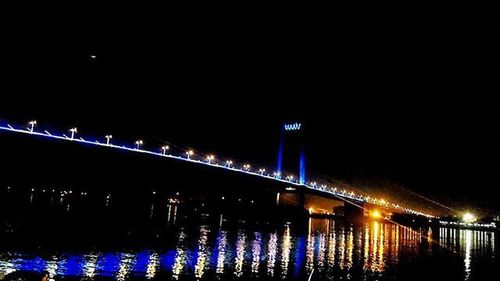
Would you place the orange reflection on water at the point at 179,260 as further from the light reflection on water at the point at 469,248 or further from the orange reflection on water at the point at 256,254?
the light reflection on water at the point at 469,248

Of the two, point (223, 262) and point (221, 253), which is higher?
point (221, 253)

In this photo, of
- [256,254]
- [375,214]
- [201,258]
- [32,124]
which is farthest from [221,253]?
[375,214]

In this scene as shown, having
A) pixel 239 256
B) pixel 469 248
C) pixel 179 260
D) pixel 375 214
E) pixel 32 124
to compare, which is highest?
pixel 32 124

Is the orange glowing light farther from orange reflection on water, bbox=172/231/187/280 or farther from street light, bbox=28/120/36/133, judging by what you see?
orange reflection on water, bbox=172/231/187/280

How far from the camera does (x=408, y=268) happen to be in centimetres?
2961

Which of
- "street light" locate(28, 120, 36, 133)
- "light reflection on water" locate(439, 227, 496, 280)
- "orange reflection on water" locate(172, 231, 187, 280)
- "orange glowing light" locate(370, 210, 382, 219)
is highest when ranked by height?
"street light" locate(28, 120, 36, 133)

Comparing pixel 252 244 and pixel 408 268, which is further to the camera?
pixel 252 244

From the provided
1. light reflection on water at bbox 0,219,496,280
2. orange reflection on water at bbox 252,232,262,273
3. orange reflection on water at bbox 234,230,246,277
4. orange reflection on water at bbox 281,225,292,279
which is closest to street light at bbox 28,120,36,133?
light reflection on water at bbox 0,219,496,280

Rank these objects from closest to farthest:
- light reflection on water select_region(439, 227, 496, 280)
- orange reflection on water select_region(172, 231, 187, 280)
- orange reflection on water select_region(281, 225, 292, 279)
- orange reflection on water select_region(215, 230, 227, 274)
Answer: orange reflection on water select_region(172, 231, 187, 280), orange reflection on water select_region(215, 230, 227, 274), orange reflection on water select_region(281, 225, 292, 279), light reflection on water select_region(439, 227, 496, 280)

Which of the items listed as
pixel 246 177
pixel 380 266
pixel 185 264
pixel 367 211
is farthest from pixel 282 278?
pixel 367 211

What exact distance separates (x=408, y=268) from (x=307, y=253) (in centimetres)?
651

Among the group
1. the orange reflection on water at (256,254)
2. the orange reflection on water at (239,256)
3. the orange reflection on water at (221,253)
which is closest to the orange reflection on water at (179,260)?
the orange reflection on water at (221,253)

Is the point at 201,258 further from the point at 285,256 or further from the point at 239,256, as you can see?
the point at 285,256

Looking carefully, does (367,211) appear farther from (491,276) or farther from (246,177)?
(491,276)
